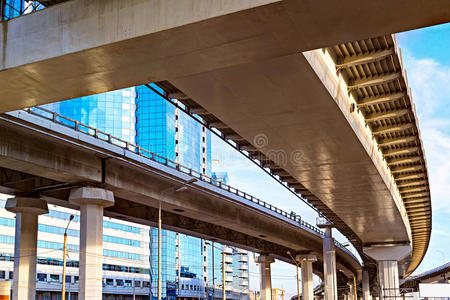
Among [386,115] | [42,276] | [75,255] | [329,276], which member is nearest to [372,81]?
[386,115]

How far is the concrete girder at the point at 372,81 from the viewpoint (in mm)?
22500

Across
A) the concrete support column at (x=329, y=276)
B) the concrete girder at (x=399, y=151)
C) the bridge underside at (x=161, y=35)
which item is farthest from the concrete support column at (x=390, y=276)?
the bridge underside at (x=161, y=35)

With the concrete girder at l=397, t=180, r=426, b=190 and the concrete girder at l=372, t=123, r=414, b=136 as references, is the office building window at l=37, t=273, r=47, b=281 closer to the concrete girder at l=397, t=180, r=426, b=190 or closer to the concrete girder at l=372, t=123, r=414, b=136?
the concrete girder at l=397, t=180, r=426, b=190

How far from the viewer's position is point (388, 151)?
3272cm

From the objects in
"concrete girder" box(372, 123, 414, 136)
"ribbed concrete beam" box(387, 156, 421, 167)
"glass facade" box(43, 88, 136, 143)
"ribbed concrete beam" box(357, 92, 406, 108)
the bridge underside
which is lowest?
the bridge underside

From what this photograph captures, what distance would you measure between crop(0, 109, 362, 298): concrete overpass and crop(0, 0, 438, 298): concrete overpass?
21.6 feet

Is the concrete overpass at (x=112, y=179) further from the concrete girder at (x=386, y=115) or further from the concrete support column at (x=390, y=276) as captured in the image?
the concrete support column at (x=390, y=276)

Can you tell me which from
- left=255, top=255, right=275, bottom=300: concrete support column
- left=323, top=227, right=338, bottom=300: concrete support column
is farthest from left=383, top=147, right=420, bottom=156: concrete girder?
left=255, top=255, right=275, bottom=300: concrete support column

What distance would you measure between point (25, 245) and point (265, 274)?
1974 inches

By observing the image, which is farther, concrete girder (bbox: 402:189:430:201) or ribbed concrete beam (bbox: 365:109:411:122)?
concrete girder (bbox: 402:189:430:201)

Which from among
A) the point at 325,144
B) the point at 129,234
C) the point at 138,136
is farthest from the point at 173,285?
the point at 325,144

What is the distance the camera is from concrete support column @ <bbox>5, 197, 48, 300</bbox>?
32156 millimetres

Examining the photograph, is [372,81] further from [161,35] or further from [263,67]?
[161,35]

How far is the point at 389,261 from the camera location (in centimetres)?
6169
